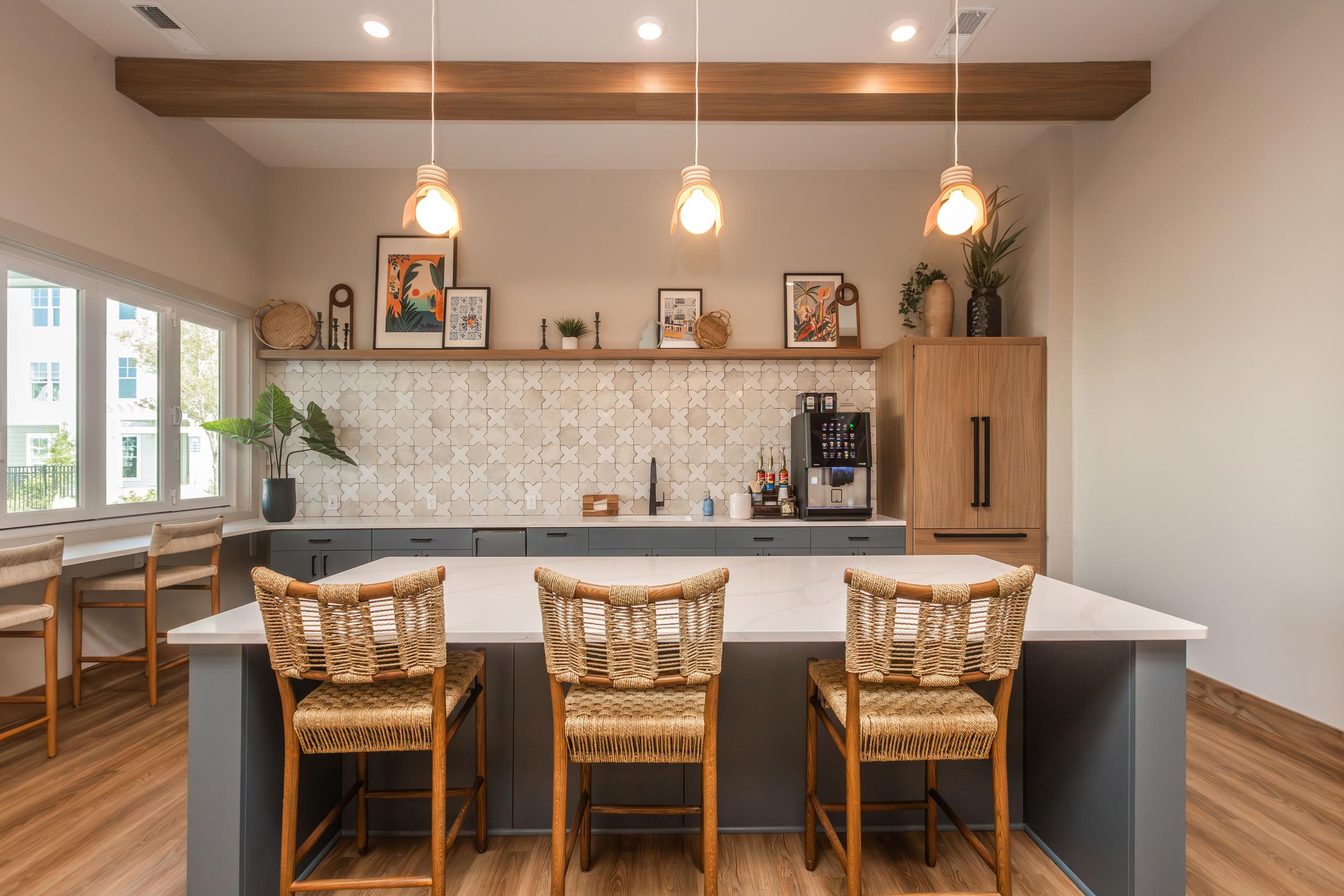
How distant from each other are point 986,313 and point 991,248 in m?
0.50

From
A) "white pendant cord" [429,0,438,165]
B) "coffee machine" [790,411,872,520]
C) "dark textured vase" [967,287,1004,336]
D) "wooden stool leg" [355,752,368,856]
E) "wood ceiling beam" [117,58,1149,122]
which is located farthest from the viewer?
"dark textured vase" [967,287,1004,336]

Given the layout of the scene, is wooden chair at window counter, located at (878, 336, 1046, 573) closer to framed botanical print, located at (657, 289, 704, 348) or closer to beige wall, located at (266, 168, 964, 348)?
beige wall, located at (266, 168, 964, 348)

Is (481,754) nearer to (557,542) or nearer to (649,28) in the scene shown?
(557,542)

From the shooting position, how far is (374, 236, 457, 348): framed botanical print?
14.8 ft

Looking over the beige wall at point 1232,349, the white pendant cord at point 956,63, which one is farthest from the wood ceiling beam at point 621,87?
the beige wall at point 1232,349

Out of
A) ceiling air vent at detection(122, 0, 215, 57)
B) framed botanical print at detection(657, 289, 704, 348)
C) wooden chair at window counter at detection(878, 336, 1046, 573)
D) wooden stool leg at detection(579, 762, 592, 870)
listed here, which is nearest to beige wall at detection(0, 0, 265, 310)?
ceiling air vent at detection(122, 0, 215, 57)

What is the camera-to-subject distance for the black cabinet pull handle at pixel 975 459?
391cm

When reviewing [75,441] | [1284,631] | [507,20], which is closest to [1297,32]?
[1284,631]

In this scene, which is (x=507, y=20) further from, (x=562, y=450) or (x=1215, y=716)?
(x=1215, y=716)

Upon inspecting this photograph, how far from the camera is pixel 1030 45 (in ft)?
10.5

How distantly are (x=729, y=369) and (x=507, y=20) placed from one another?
2.42 meters

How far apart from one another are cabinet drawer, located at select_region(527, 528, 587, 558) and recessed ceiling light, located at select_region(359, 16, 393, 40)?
2.68 metres

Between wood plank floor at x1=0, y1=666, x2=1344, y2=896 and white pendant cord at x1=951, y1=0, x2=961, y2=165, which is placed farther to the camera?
white pendant cord at x1=951, y1=0, x2=961, y2=165

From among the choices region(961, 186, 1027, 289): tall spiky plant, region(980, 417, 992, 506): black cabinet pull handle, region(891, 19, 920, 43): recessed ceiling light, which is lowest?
region(980, 417, 992, 506): black cabinet pull handle
